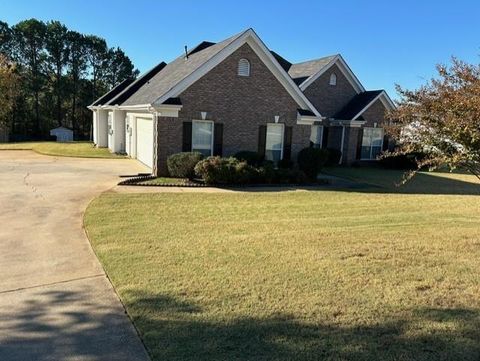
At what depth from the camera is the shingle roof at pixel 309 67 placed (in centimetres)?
2512

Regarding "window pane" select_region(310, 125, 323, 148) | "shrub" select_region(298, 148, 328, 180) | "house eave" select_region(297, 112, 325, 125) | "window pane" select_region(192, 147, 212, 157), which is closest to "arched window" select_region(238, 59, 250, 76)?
"house eave" select_region(297, 112, 325, 125)

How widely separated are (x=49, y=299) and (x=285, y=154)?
49.2 ft

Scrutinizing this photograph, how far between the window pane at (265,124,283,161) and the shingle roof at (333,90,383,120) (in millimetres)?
7257

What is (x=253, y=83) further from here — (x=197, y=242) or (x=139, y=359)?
(x=139, y=359)

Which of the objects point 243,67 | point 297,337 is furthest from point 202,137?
point 297,337

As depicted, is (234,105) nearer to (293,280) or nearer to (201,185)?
(201,185)

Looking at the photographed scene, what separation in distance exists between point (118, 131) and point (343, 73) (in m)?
15.2

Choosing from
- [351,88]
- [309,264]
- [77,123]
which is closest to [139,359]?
[309,264]

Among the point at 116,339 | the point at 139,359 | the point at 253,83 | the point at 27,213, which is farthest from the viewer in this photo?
the point at 253,83

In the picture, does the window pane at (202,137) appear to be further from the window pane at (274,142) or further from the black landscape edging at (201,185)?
the window pane at (274,142)

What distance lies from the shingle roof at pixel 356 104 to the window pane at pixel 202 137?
35.0 feet

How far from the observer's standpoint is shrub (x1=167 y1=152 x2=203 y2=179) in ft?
50.9

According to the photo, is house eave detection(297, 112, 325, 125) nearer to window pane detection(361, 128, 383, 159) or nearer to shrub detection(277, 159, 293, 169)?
shrub detection(277, 159, 293, 169)

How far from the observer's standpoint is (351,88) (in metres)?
26.4
